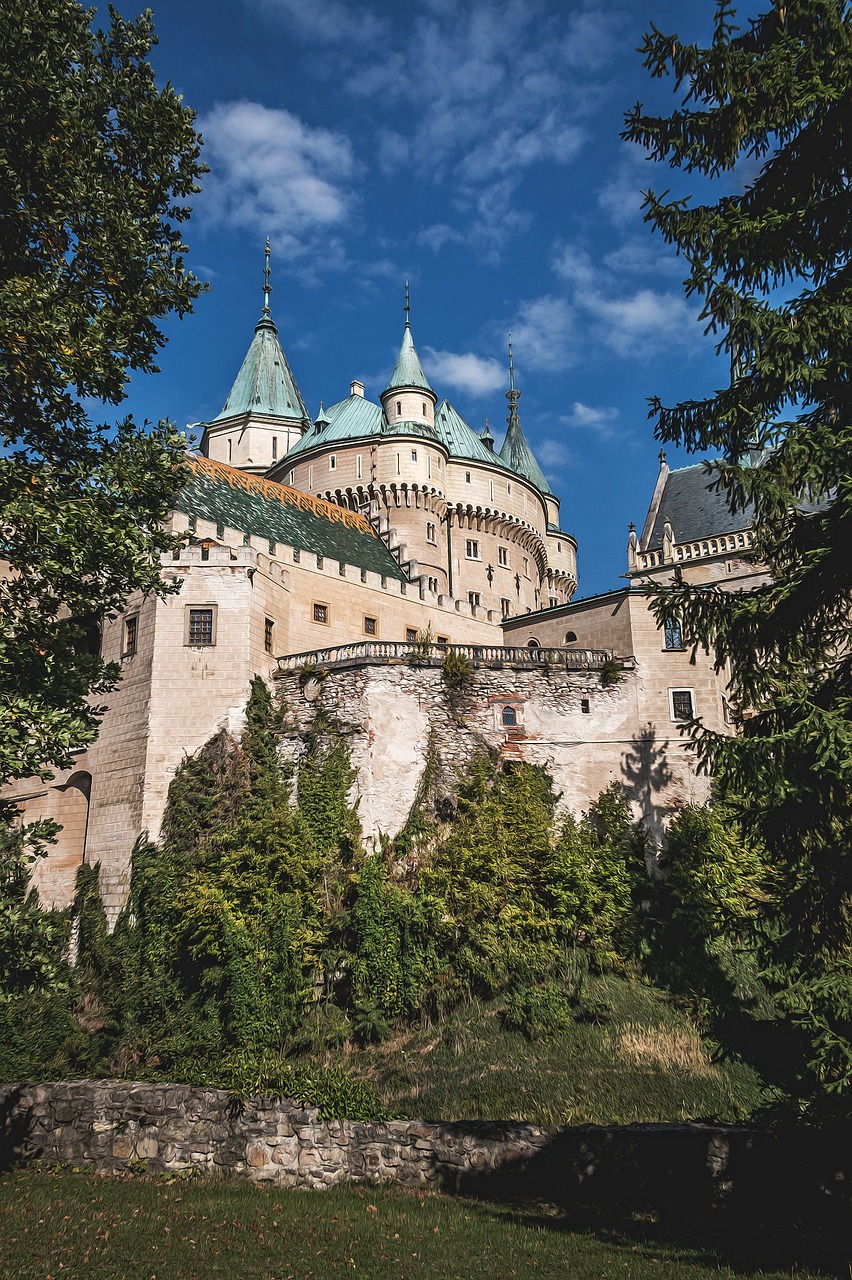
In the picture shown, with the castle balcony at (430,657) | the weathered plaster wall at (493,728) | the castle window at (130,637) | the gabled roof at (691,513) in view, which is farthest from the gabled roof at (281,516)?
the gabled roof at (691,513)

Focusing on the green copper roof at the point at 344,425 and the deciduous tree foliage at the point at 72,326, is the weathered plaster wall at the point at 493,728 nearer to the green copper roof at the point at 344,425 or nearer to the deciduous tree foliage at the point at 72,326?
the deciduous tree foliage at the point at 72,326

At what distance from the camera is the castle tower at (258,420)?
62219 millimetres

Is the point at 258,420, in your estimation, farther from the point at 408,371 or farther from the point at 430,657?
the point at 430,657

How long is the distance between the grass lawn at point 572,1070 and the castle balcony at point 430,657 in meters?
9.98

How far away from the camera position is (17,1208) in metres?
12.0

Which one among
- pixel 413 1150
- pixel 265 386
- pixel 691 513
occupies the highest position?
pixel 265 386

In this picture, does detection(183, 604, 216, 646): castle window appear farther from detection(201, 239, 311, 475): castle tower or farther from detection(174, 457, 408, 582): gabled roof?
detection(201, 239, 311, 475): castle tower

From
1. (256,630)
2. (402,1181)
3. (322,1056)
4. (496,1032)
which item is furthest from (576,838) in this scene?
(402,1181)

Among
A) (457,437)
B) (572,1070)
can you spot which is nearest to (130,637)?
(572,1070)

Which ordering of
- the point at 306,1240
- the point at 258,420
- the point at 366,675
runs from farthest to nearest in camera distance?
the point at 258,420 → the point at 366,675 → the point at 306,1240

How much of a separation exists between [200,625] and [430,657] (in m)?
6.73

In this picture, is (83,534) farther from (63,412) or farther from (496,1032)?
(496,1032)

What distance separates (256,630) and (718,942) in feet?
49.9

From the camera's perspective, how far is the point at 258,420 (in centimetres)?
6269
